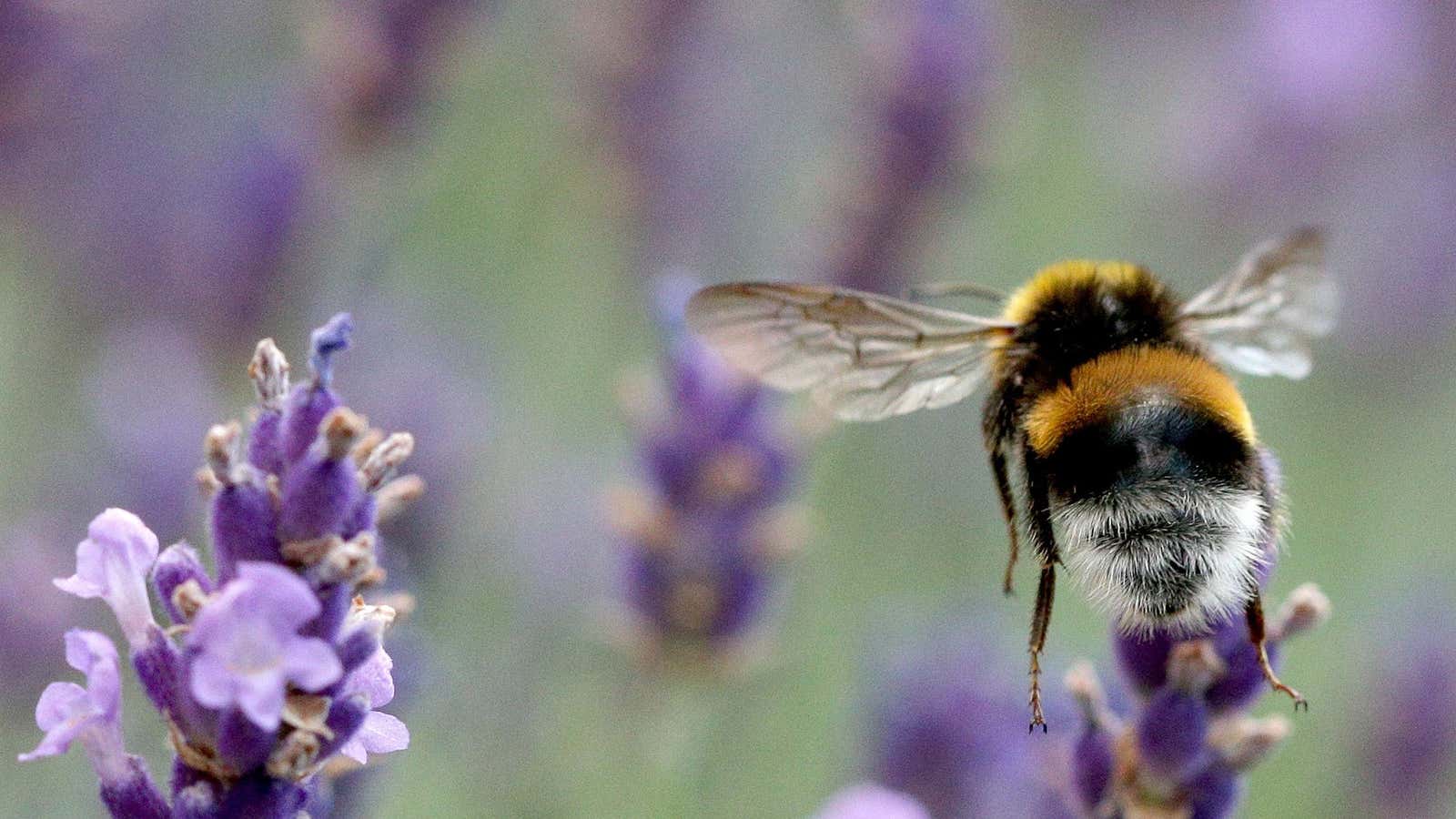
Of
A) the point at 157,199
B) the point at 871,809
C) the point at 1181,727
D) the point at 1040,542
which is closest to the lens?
the point at 1181,727

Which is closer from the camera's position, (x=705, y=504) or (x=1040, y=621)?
(x=1040, y=621)

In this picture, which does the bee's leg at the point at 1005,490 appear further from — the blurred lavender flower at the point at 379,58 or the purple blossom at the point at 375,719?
the blurred lavender flower at the point at 379,58

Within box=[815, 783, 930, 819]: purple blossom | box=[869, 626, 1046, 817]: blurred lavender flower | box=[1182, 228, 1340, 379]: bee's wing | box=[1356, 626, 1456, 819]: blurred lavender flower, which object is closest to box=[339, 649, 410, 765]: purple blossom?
box=[815, 783, 930, 819]: purple blossom

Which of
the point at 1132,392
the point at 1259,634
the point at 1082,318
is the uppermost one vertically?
the point at 1082,318

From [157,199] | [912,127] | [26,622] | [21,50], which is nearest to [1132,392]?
[912,127]

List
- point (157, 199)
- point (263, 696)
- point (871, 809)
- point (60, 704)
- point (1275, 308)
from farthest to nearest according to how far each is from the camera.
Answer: point (157, 199)
point (1275, 308)
point (871, 809)
point (60, 704)
point (263, 696)

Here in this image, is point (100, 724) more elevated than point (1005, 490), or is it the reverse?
point (1005, 490)

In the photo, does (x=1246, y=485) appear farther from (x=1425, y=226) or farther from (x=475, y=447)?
(x=1425, y=226)

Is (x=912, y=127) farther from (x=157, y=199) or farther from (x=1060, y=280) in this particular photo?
(x=157, y=199)
